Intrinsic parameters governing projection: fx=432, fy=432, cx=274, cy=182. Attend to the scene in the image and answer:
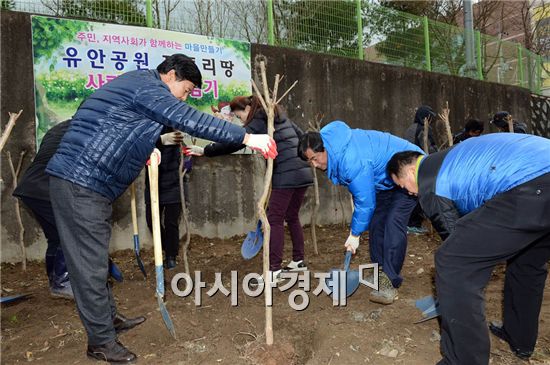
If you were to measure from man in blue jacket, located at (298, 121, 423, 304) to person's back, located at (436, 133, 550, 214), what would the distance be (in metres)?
0.81

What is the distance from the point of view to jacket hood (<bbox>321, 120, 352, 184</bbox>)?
9.30ft

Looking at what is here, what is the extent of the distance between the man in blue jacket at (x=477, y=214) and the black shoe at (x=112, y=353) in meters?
1.71

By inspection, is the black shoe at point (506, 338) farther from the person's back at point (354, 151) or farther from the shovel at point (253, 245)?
the shovel at point (253, 245)

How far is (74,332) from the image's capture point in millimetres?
2932

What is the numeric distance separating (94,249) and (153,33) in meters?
3.82

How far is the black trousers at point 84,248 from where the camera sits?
2.33m

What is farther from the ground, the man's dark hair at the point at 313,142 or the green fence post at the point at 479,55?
the green fence post at the point at 479,55

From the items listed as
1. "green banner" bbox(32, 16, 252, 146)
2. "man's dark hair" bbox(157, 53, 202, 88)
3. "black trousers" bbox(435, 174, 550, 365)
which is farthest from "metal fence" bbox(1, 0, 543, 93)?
"black trousers" bbox(435, 174, 550, 365)

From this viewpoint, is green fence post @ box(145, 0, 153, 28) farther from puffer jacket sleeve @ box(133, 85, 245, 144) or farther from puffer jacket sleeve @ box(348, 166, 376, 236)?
puffer jacket sleeve @ box(348, 166, 376, 236)

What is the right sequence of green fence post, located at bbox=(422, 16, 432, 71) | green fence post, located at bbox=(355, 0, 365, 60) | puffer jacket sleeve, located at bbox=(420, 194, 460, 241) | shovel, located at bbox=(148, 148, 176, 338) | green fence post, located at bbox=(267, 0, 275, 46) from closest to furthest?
puffer jacket sleeve, located at bbox=(420, 194, 460, 241)
shovel, located at bbox=(148, 148, 176, 338)
green fence post, located at bbox=(267, 0, 275, 46)
green fence post, located at bbox=(355, 0, 365, 60)
green fence post, located at bbox=(422, 16, 432, 71)

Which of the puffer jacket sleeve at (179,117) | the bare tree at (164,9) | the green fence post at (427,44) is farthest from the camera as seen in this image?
the green fence post at (427,44)

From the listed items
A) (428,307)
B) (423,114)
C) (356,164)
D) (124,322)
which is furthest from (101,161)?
(423,114)

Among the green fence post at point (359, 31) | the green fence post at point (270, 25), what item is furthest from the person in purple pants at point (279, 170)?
the green fence post at point (359, 31)

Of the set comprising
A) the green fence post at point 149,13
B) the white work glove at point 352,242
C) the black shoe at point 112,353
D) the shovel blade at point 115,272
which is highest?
the green fence post at point 149,13
